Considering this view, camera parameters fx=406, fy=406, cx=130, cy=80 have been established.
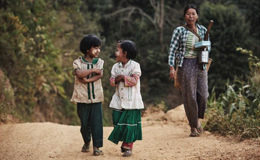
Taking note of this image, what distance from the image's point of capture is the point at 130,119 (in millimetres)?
5230

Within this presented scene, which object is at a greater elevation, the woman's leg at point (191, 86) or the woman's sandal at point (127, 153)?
the woman's leg at point (191, 86)

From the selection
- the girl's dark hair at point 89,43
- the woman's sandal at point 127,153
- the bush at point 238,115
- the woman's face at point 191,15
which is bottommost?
the woman's sandal at point 127,153

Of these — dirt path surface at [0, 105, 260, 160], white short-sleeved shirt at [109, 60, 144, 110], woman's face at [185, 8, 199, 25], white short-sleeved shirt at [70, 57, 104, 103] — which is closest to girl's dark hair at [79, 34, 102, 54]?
white short-sleeved shirt at [70, 57, 104, 103]

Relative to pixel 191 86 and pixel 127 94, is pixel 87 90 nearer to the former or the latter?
pixel 127 94

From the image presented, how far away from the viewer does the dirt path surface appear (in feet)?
17.3

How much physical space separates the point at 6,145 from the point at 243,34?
15.0 metres

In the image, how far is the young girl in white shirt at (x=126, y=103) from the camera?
5.20 metres

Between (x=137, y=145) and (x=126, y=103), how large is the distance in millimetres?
1199

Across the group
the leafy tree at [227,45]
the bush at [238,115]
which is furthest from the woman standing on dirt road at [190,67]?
the leafy tree at [227,45]

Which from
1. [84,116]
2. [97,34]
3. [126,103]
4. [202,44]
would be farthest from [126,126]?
[97,34]

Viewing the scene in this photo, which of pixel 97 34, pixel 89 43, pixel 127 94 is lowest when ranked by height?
pixel 127 94

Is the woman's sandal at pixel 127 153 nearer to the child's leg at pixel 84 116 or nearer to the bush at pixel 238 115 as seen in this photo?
the child's leg at pixel 84 116

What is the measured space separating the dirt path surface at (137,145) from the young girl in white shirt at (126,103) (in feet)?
0.87

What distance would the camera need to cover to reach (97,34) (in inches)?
780
